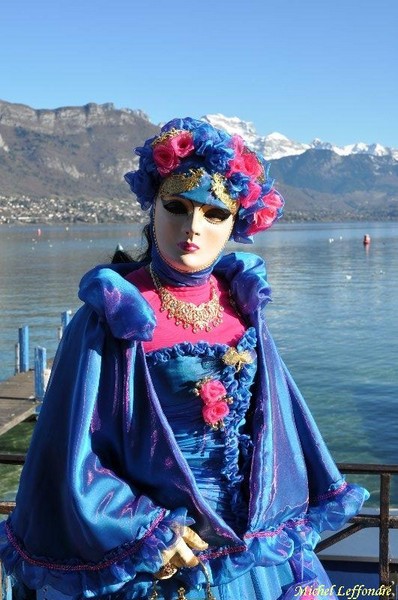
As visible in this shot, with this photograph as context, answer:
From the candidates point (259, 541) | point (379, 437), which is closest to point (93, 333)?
point (259, 541)

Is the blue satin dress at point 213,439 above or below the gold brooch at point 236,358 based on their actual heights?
below

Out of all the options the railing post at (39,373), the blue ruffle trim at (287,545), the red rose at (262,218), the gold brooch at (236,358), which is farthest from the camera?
the railing post at (39,373)

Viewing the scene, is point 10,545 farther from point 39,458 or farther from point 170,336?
point 170,336

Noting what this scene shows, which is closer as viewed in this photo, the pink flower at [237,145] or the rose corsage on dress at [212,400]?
the rose corsage on dress at [212,400]

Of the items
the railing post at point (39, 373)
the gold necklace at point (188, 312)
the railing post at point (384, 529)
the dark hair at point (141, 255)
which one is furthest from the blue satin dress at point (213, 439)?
the railing post at point (39, 373)

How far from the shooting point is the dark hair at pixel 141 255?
2.69 m

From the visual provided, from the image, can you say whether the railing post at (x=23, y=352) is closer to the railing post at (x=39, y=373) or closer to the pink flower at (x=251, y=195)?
the railing post at (x=39, y=373)

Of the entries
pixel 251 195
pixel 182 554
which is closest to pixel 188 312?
pixel 251 195

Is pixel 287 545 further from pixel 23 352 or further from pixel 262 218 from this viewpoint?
pixel 23 352

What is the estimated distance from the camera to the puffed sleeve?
6.89ft

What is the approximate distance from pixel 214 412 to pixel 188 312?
1.09 ft

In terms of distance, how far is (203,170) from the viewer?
2443 millimetres

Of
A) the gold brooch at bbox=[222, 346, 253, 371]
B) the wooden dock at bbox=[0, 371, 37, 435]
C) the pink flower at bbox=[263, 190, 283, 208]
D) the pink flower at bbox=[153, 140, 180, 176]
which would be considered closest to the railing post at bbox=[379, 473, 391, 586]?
the gold brooch at bbox=[222, 346, 253, 371]

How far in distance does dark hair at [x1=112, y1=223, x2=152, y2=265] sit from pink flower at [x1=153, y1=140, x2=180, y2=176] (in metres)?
0.29
